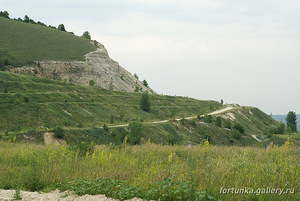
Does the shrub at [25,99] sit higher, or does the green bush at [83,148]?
the shrub at [25,99]

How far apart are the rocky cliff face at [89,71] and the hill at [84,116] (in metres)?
14.9

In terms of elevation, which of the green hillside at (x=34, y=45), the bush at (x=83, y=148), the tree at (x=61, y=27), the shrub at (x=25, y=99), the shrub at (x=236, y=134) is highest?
the tree at (x=61, y=27)

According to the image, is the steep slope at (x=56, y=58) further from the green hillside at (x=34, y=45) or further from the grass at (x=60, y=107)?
the grass at (x=60, y=107)

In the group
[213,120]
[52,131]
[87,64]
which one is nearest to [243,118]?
[213,120]

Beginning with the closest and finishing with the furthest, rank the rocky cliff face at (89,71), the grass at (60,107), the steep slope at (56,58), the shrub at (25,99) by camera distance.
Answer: the grass at (60,107) → the shrub at (25,99) → the steep slope at (56,58) → the rocky cliff face at (89,71)

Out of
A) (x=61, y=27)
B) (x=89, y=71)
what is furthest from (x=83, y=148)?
(x=61, y=27)

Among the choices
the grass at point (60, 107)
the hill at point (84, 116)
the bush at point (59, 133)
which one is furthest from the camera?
the grass at point (60, 107)

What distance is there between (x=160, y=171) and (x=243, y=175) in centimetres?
232

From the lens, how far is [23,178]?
28.4 feet

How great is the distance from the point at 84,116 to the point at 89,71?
4027cm

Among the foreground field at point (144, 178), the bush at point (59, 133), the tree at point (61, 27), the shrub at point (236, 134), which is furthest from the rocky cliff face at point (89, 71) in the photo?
the foreground field at point (144, 178)

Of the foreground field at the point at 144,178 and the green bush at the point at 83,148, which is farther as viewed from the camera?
the green bush at the point at 83,148

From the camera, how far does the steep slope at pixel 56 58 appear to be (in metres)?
→ 73.5

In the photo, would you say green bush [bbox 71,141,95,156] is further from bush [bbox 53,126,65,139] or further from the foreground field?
bush [bbox 53,126,65,139]
